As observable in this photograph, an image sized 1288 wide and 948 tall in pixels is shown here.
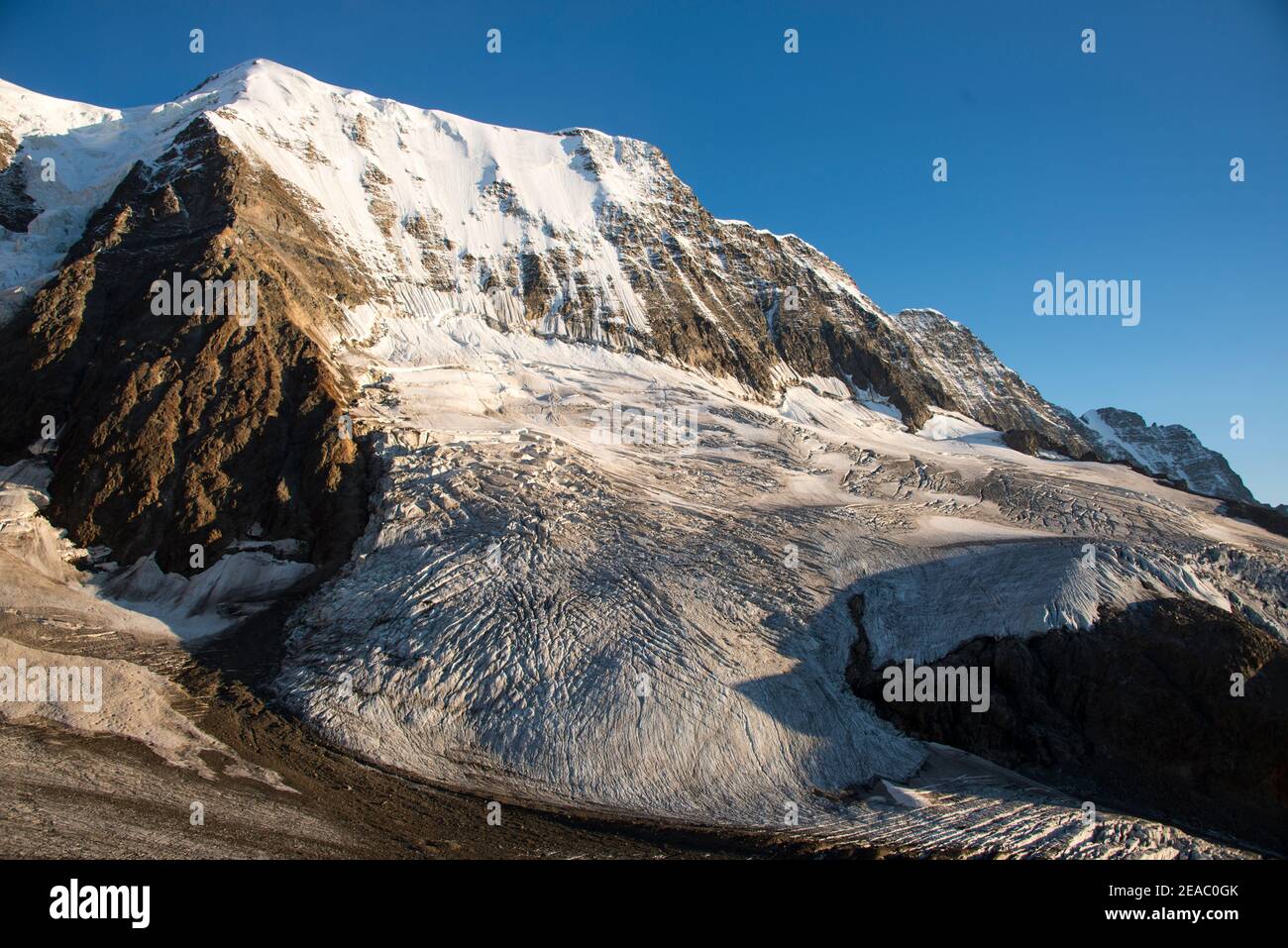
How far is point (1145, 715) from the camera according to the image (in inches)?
854

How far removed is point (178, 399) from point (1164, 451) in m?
113

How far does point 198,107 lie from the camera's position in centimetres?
5356

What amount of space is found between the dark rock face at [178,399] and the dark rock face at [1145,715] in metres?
23.2

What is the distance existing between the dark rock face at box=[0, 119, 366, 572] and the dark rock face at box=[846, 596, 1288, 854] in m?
23.2

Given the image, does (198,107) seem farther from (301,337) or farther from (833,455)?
(833,455)

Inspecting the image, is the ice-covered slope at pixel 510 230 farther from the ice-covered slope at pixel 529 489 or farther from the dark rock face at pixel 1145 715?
the dark rock face at pixel 1145 715

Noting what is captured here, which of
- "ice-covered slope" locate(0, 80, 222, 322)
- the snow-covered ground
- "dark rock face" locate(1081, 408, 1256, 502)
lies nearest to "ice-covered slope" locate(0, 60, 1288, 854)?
the snow-covered ground

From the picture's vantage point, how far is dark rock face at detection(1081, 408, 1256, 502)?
94188mm

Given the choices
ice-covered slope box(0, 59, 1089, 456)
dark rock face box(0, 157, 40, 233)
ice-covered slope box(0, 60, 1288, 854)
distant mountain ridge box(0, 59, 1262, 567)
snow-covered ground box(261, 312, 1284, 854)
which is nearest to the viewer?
snow-covered ground box(261, 312, 1284, 854)

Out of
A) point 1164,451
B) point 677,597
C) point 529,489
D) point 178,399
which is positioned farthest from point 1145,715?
point 1164,451

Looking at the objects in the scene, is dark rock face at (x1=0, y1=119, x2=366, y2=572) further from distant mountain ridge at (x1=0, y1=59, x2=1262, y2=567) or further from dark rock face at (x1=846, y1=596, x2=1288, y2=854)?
dark rock face at (x1=846, y1=596, x2=1288, y2=854)

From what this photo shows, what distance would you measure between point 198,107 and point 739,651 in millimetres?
54516

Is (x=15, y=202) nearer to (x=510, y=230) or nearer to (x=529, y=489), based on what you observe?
(x=510, y=230)
